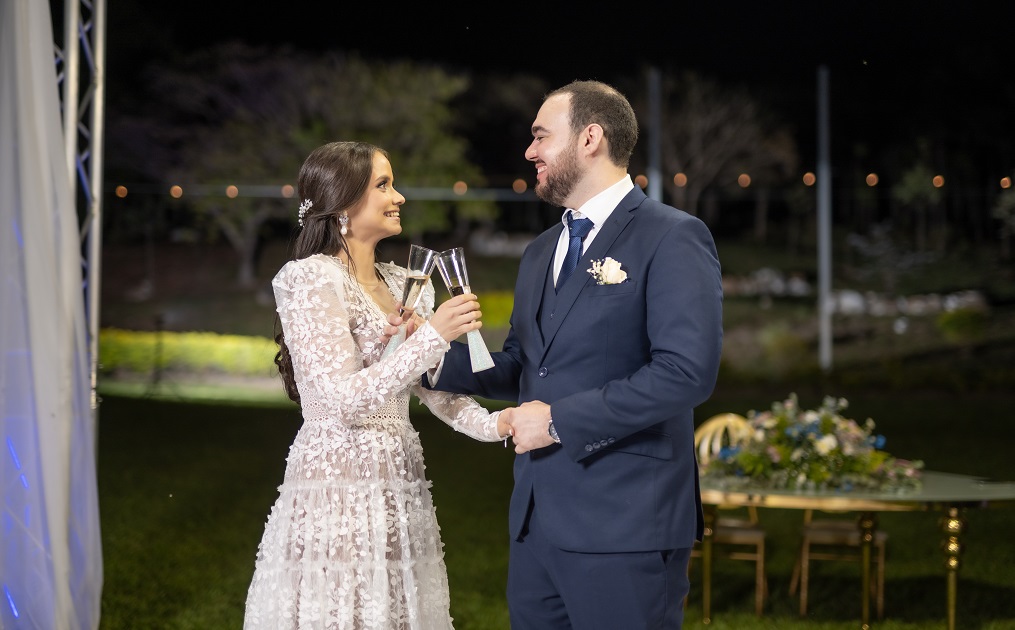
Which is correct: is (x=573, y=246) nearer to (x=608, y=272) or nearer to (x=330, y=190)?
(x=608, y=272)

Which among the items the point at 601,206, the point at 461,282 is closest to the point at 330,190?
the point at 461,282

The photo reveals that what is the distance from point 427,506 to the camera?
3.02 m

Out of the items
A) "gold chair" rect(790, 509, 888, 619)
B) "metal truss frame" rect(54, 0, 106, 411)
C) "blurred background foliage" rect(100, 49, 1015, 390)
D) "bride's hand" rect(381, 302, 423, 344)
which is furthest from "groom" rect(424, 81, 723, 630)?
"blurred background foliage" rect(100, 49, 1015, 390)

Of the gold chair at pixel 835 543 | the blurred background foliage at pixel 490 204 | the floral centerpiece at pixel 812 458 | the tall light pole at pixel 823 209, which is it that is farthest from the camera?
the tall light pole at pixel 823 209

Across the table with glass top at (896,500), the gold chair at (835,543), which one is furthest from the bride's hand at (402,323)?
the gold chair at (835,543)

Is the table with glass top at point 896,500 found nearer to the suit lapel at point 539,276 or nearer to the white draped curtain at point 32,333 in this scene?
the suit lapel at point 539,276

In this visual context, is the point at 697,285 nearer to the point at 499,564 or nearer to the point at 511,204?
the point at 499,564

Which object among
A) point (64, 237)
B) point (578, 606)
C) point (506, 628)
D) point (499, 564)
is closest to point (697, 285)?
point (578, 606)

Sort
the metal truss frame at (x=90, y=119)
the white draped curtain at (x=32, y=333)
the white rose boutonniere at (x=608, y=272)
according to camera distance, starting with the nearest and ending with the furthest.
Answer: the white rose boutonniere at (x=608, y=272) → the white draped curtain at (x=32, y=333) → the metal truss frame at (x=90, y=119)

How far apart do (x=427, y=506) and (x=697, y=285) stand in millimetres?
1048

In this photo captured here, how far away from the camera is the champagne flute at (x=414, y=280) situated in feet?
8.87

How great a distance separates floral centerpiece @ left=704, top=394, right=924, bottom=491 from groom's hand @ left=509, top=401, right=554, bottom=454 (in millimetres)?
2555

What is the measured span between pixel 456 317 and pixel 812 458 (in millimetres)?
2656

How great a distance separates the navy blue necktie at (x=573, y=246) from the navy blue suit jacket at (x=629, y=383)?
44mm
